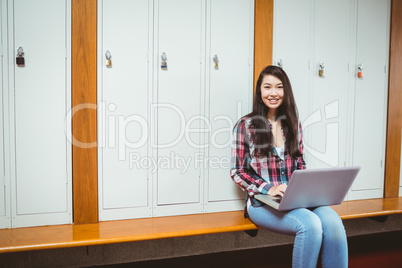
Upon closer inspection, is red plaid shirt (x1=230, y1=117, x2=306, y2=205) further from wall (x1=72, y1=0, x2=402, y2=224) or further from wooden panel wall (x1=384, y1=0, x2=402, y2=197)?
wooden panel wall (x1=384, y1=0, x2=402, y2=197)

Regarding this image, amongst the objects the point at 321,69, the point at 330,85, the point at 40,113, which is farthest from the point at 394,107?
the point at 40,113

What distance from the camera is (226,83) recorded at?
86.0 inches

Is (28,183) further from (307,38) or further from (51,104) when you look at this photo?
(307,38)

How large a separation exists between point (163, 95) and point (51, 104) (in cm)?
76

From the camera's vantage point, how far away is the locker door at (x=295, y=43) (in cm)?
228

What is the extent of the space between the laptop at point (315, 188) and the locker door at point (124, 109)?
3.10 feet

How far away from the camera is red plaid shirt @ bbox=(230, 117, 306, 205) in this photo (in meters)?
1.83

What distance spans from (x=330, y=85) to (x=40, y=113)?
2.31m

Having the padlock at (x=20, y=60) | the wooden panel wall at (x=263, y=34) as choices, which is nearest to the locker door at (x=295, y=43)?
the wooden panel wall at (x=263, y=34)

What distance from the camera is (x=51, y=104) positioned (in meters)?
1.84

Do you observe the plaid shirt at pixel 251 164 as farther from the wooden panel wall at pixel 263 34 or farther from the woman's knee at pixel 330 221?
the wooden panel wall at pixel 263 34

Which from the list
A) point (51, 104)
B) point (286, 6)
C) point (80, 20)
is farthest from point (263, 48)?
point (51, 104)

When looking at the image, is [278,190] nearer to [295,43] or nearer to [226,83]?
[226,83]

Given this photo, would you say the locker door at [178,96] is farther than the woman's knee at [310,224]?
Yes
